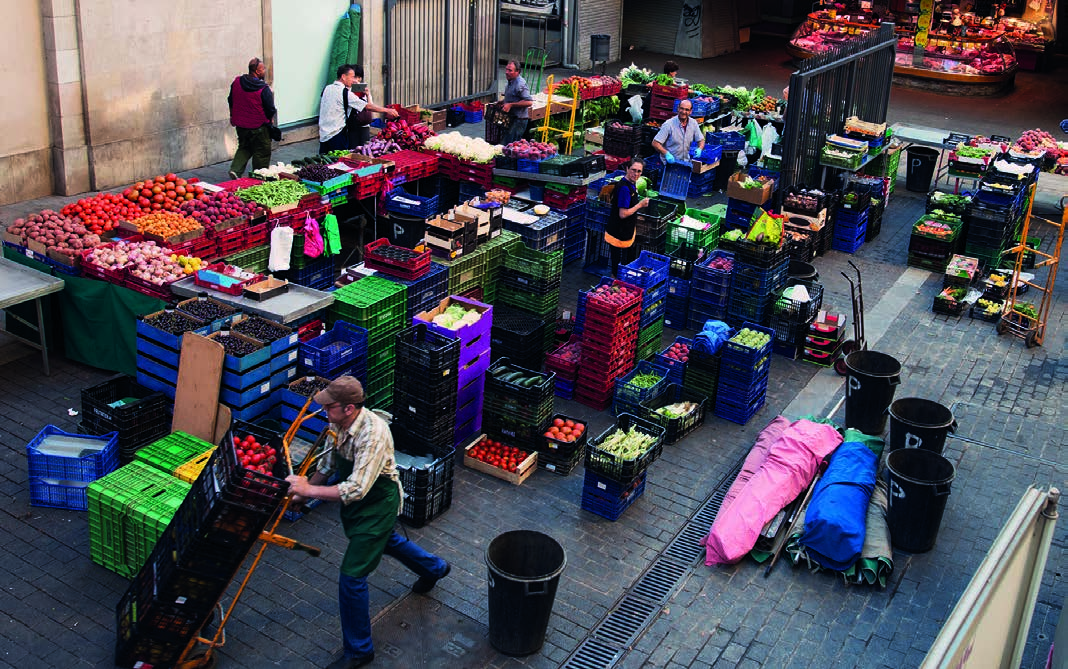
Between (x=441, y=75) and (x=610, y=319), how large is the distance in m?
13.7

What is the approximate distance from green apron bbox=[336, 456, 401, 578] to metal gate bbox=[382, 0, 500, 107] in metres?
16.1

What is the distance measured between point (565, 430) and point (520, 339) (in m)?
1.57

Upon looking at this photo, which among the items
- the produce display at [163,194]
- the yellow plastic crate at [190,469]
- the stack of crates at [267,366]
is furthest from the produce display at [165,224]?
the yellow plastic crate at [190,469]

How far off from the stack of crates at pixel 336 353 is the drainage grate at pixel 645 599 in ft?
11.9

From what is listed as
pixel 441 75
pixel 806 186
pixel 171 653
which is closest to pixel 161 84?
pixel 441 75

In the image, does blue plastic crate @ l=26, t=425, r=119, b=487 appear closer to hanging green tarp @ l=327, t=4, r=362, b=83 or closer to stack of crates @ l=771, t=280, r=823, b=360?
stack of crates @ l=771, t=280, r=823, b=360

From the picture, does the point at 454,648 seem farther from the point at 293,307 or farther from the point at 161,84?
the point at 161,84

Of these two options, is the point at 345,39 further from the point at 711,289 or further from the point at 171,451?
the point at 171,451

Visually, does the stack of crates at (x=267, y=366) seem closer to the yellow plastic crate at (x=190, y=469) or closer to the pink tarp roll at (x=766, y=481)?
the yellow plastic crate at (x=190, y=469)

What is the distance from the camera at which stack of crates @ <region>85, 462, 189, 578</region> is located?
8.59 meters

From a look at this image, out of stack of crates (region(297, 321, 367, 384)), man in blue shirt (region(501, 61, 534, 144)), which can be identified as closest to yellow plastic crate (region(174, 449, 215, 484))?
stack of crates (region(297, 321, 367, 384))

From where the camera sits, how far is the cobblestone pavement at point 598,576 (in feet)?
27.8

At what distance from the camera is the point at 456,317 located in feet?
36.4

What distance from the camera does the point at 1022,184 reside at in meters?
18.0
